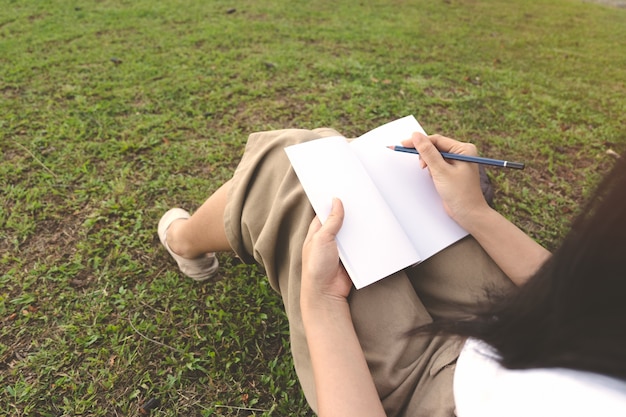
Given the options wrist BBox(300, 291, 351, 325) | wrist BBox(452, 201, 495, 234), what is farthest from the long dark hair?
wrist BBox(452, 201, 495, 234)

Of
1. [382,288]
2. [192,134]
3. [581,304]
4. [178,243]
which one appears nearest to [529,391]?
[581,304]

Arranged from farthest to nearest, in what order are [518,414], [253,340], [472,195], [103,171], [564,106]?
[564,106], [103,171], [253,340], [472,195], [518,414]

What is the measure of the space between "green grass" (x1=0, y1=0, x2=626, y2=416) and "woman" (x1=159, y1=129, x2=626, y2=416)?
0.49 m

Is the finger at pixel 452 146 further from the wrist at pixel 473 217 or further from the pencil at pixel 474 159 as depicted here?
the wrist at pixel 473 217

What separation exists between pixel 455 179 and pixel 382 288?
0.40 meters

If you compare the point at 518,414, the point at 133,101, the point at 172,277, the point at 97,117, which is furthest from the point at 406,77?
the point at 518,414

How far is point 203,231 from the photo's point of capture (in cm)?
150

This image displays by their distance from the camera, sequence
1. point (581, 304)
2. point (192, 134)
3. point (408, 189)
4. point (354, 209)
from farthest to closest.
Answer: point (192, 134) → point (408, 189) → point (354, 209) → point (581, 304)

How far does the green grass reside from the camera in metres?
1.54

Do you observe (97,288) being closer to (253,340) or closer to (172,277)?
(172,277)

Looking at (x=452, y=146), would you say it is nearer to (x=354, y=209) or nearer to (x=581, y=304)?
(x=354, y=209)

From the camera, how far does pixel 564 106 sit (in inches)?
126

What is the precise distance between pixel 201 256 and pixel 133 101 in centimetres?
161

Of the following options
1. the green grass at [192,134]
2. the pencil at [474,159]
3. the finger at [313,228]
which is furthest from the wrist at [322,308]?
the green grass at [192,134]
